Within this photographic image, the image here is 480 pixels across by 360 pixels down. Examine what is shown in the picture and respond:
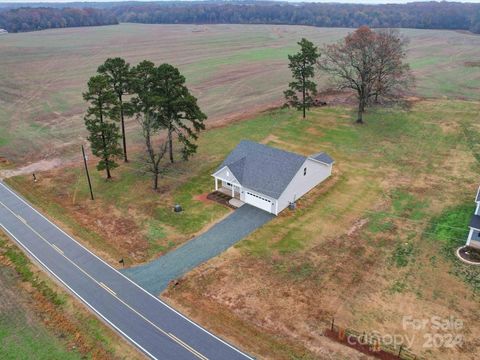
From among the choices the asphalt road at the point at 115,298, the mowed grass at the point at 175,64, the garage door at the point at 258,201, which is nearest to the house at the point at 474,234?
the garage door at the point at 258,201

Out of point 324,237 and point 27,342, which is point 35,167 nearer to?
point 27,342

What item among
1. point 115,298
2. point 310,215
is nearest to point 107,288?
point 115,298

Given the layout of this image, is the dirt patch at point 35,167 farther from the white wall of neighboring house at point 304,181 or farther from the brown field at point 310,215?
the white wall of neighboring house at point 304,181

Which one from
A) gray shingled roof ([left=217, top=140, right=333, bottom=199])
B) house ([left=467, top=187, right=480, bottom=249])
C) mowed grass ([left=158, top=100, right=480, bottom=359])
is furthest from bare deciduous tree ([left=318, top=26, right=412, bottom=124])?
house ([left=467, top=187, right=480, bottom=249])

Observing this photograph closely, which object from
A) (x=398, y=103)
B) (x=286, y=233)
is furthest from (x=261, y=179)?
(x=398, y=103)

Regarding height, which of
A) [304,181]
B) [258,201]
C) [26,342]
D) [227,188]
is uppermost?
[304,181]

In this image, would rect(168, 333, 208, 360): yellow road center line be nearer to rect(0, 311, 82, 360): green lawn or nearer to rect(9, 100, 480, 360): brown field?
rect(9, 100, 480, 360): brown field

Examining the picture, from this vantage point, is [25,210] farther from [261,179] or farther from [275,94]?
[275,94]

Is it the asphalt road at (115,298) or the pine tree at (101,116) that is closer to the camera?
the asphalt road at (115,298)
